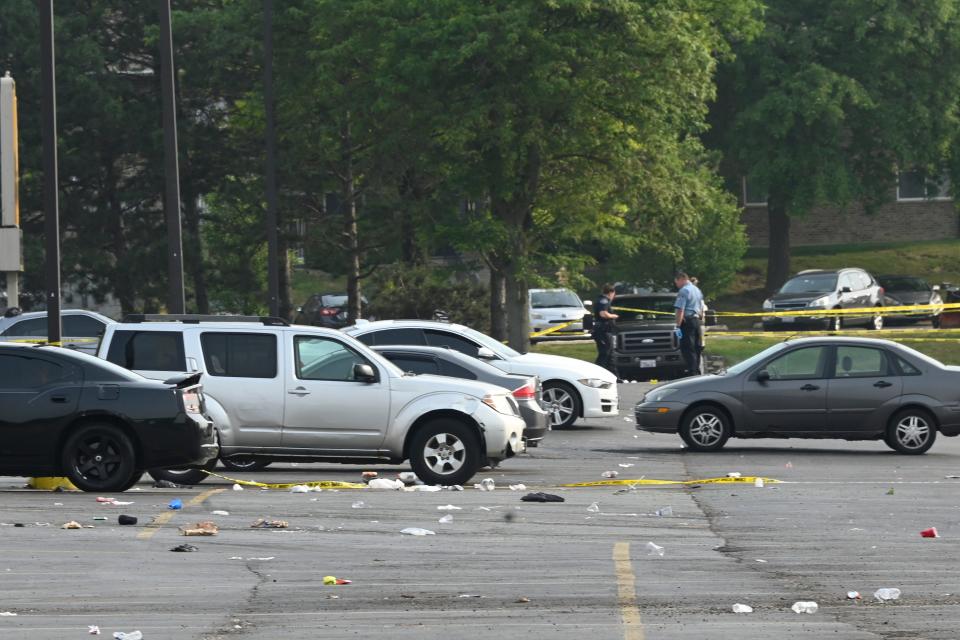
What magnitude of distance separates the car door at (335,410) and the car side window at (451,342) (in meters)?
6.03

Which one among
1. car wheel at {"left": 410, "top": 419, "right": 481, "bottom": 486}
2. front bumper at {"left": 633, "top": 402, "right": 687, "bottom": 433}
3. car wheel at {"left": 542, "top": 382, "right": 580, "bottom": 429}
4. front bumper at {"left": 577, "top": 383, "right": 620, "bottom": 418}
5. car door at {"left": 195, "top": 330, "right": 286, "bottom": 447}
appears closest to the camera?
car wheel at {"left": 410, "top": 419, "right": 481, "bottom": 486}

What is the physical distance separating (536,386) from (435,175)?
2197cm

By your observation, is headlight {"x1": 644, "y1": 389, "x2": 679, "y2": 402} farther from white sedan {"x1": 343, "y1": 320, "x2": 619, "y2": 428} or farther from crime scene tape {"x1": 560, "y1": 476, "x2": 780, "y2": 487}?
crime scene tape {"x1": 560, "y1": 476, "x2": 780, "y2": 487}

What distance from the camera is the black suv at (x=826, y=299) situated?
4677 centimetres

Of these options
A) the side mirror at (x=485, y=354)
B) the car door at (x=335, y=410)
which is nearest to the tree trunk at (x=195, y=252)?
the side mirror at (x=485, y=354)

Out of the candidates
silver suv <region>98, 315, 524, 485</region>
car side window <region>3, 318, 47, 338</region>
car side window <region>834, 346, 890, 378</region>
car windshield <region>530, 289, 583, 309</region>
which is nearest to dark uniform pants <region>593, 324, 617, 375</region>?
car side window <region>3, 318, 47, 338</region>

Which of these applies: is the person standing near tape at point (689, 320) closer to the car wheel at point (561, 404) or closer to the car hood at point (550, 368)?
the car hood at point (550, 368)

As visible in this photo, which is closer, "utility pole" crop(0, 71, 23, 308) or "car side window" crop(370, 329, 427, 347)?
"utility pole" crop(0, 71, 23, 308)

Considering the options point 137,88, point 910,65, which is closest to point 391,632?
point 137,88

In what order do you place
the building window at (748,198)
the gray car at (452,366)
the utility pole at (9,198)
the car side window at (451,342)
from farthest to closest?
the building window at (748,198) → the car side window at (451,342) → the gray car at (452,366) → the utility pole at (9,198)

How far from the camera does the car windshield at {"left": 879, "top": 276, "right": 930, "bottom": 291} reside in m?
53.1

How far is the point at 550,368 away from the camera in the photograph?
24969 millimetres

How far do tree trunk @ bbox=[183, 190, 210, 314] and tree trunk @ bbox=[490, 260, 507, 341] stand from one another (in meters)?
8.89

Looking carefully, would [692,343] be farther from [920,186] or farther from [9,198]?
[920,186]
